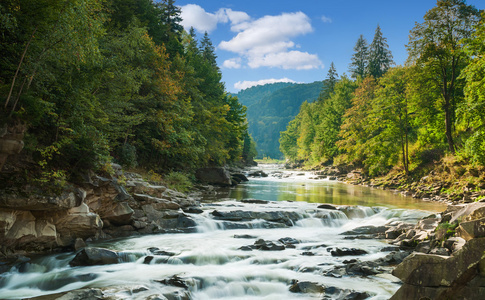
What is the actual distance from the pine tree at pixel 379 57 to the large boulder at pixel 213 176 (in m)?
46.9

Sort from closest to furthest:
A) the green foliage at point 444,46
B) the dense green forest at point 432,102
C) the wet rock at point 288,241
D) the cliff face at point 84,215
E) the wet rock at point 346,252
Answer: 1. the cliff face at point 84,215
2. the wet rock at point 346,252
3. the wet rock at point 288,241
4. the dense green forest at point 432,102
5. the green foliage at point 444,46

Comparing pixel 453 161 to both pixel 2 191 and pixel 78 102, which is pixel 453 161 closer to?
pixel 78 102

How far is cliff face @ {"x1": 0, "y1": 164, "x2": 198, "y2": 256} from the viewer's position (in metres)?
9.34

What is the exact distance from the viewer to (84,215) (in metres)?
11.0

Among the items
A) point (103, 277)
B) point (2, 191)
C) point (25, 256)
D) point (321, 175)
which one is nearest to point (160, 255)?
point (103, 277)

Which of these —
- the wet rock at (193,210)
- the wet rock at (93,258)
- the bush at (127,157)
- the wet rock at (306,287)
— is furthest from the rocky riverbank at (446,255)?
the bush at (127,157)

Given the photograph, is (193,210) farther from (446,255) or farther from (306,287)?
(446,255)

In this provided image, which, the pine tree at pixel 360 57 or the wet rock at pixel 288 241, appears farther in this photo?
the pine tree at pixel 360 57

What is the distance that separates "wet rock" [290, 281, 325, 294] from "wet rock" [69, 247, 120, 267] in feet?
18.3

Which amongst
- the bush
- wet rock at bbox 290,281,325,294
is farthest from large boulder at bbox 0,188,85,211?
the bush

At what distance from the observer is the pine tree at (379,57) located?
6359cm

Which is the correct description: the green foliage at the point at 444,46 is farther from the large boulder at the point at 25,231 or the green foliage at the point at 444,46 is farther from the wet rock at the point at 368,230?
the large boulder at the point at 25,231

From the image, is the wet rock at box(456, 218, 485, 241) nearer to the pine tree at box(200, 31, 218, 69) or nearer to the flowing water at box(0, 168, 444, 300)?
the flowing water at box(0, 168, 444, 300)

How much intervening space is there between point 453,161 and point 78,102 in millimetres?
24826
